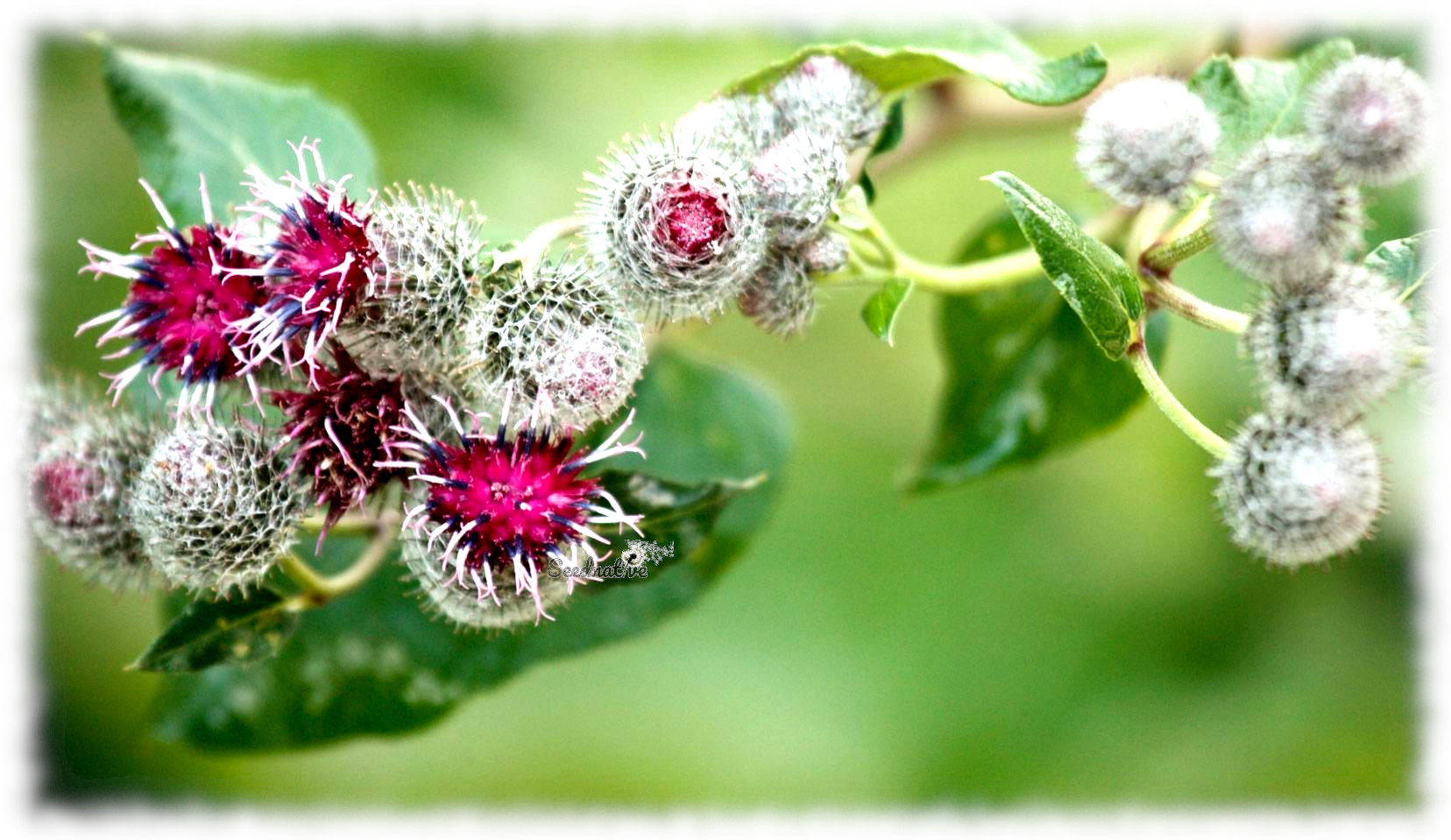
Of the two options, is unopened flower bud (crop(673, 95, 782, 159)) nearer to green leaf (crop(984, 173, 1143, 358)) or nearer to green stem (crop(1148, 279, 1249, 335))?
green leaf (crop(984, 173, 1143, 358))

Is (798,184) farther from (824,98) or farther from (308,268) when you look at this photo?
(308,268)

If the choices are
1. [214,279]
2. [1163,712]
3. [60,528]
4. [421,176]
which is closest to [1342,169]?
[214,279]

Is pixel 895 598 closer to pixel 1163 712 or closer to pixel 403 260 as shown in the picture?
pixel 1163 712

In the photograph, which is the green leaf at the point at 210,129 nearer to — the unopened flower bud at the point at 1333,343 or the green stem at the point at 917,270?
the green stem at the point at 917,270

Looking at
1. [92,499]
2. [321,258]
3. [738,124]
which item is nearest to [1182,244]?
[738,124]

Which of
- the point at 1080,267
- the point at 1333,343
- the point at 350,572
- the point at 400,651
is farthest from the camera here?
the point at 400,651

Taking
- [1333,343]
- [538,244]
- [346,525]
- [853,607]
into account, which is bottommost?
[853,607]

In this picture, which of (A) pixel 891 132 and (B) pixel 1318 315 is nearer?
(B) pixel 1318 315

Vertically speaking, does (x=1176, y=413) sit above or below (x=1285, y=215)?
below
